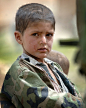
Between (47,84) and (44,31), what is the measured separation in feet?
1.86

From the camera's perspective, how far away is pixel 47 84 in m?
2.26

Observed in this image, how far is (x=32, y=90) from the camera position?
6.75 feet

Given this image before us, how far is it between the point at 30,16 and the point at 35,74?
2.10 ft

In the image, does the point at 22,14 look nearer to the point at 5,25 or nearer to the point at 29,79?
the point at 29,79

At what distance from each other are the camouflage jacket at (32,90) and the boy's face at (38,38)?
7.1 inches

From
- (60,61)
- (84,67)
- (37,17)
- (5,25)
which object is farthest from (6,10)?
(84,67)

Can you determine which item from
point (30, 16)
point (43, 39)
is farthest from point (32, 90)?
point (30, 16)

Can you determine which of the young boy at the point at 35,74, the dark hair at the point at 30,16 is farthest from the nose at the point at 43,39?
the dark hair at the point at 30,16

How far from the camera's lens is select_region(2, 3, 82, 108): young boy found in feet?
6.79

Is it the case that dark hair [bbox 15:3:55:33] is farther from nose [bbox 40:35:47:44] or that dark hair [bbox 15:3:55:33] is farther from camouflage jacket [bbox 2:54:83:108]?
camouflage jacket [bbox 2:54:83:108]

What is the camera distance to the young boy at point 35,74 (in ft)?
6.79

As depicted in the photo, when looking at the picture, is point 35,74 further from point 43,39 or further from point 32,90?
point 43,39

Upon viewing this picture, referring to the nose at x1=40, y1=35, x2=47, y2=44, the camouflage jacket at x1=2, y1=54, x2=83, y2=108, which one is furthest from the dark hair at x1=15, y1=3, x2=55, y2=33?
the camouflage jacket at x1=2, y1=54, x2=83, y2=108

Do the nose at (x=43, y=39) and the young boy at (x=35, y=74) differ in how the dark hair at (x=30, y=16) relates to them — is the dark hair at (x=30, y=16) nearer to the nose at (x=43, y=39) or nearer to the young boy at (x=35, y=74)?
the young boy at (x=35, y=74)
